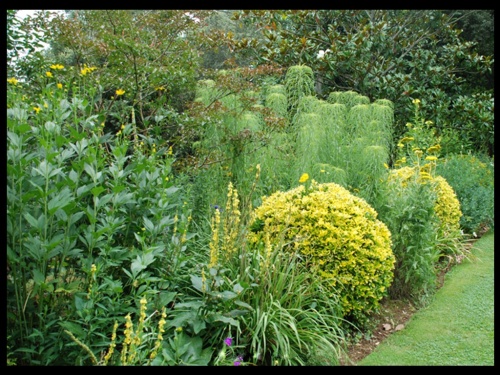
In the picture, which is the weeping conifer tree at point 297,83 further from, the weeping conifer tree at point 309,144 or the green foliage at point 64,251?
the green foliage at point 64,251

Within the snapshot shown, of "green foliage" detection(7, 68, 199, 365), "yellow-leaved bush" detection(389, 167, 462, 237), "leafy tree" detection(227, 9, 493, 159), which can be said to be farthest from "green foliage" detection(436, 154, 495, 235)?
"green foliage" detection(7, 68, 199, 365)

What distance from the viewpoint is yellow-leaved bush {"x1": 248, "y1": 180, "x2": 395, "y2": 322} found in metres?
3.24

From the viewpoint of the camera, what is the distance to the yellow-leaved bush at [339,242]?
128 inches

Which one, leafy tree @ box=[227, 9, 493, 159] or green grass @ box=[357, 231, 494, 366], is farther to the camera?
leafy tree @ box=[227, 9, 493, 159]

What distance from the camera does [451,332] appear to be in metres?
3.29

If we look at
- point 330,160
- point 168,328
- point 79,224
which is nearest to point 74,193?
point 79,224

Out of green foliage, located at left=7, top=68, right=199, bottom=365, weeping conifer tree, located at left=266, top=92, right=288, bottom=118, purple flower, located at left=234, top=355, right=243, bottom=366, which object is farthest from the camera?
weeping conifer tree, located at left=266, top=92, right=288, bottom=118

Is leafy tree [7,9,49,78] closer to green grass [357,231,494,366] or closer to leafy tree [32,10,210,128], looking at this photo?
leafy tree [32,10,210,128]

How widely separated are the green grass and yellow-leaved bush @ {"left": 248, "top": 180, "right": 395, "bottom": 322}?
0.33 meters

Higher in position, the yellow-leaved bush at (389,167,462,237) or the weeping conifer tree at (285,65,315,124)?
the weeping conifer tree at (285,65,315,124)

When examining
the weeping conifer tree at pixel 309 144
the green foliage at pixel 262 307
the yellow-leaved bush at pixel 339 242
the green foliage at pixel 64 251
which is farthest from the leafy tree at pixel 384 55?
the green foliage at pixel 64 251

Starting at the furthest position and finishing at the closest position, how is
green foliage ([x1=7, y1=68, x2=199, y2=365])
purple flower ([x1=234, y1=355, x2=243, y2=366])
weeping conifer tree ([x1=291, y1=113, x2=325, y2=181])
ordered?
weeping conifer tree ([x1=291, y1=113, x2=325, y2=181]), purple flower ([x1=234, y1=355, x2=243, y2=366]), green foliage ([x1=7, y1=68, x2=199, y2=365])

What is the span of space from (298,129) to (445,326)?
2859mm

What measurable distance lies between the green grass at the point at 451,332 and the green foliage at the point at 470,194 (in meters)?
1.37
